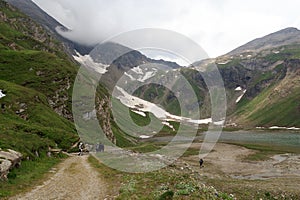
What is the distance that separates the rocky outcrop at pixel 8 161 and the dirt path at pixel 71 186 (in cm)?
313

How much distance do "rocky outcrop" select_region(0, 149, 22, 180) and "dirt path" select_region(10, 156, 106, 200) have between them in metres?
3.13

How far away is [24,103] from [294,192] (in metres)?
58.6

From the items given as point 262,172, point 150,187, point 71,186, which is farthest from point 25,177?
point 262,172

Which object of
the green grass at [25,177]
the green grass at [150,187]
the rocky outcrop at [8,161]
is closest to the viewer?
the green grass at [150,187]

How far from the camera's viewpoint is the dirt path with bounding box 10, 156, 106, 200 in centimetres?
2453

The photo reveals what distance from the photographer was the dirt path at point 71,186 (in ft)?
80.5

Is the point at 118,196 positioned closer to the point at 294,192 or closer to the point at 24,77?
the point at 294,192

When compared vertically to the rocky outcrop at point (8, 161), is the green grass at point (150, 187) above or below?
below

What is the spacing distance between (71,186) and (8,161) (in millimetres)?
6526

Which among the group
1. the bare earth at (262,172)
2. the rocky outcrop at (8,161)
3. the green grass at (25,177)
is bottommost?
the bare earth at (262,172)

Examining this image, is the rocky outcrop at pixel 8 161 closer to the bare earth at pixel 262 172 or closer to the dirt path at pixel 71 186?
the dirt path at pixel 71 186

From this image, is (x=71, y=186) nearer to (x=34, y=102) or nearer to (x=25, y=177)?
(x=25, y=177)

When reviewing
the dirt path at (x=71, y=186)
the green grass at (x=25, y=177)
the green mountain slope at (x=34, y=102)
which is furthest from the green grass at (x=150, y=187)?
the green mountain slope at (x=34, y=102)

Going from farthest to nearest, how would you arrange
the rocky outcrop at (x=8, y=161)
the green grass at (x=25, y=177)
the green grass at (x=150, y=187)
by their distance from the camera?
the rocky outcrop at (x=8, y=161)
the green grass at (x=25, y=177)
the green grass at (x=150, y=187)
